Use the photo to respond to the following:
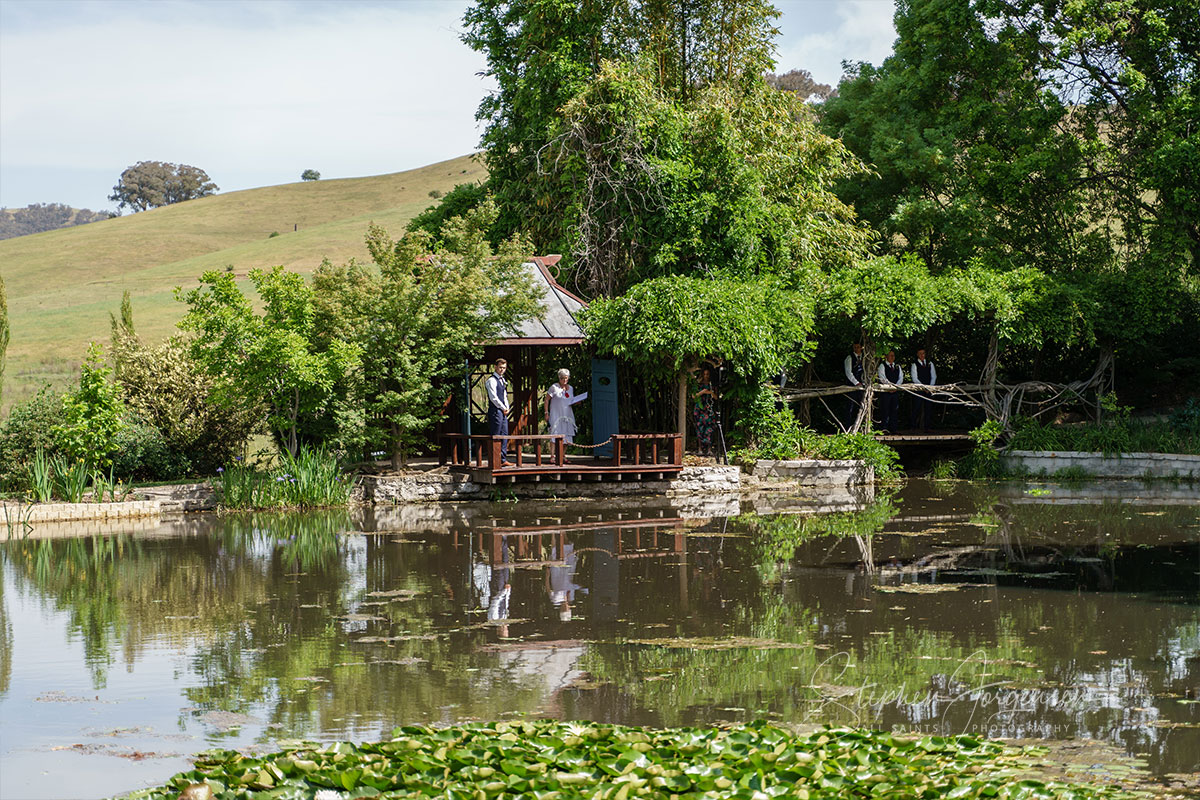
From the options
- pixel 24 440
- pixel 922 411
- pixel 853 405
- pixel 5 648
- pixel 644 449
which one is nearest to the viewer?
pixel 5 648

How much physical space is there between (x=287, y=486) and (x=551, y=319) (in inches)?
219

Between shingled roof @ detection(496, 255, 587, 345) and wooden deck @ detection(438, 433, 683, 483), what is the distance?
71.2 inches

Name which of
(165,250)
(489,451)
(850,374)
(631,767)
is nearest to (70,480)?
(489,451)

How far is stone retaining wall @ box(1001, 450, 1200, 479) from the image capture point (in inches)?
802

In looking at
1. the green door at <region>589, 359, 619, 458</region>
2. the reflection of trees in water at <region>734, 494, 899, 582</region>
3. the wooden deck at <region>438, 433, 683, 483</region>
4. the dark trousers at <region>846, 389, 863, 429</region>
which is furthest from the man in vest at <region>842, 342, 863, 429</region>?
the green door at <region>589, 359, 619, 458</region>

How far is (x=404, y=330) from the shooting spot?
19125 millimetres

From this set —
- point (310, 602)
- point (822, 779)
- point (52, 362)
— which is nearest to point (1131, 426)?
point (310, 602)

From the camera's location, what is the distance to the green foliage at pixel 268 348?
17.6 m

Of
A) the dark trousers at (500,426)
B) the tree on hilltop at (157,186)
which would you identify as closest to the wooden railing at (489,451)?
the dark trousers at (500,426)

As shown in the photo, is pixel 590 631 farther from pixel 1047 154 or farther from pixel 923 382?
pixel 1047 154

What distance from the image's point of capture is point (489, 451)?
1909cm

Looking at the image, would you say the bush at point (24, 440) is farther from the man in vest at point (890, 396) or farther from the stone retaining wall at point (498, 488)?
the man in vest at point (890, 396)

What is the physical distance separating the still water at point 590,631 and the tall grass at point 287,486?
1.48 m

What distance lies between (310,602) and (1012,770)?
7.18 meters
